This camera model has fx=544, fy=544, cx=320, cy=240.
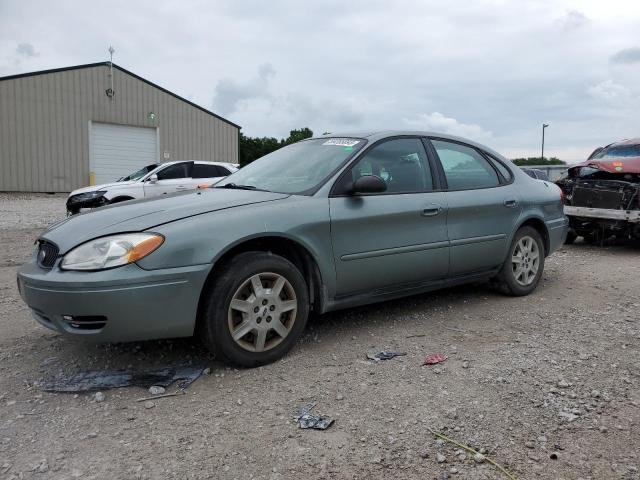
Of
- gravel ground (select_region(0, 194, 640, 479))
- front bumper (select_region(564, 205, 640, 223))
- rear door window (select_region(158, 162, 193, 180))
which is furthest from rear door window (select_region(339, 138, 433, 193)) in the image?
rear door window (select_region(158, 162, 193, 180))

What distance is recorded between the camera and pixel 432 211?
423 centimetres

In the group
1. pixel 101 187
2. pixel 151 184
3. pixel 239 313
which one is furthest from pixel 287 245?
pixel 151 184

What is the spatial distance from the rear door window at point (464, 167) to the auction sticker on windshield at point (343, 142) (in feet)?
2.55

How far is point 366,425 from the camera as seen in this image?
268 centimetres

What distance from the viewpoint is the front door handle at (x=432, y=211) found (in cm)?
418

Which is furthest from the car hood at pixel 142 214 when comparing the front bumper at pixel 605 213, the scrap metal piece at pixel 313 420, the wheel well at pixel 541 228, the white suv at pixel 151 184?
the white suv at pixel 151 184

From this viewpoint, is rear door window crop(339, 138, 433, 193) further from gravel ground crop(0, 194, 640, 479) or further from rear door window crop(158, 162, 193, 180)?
rear door window crop(158, 162, 193, 180)

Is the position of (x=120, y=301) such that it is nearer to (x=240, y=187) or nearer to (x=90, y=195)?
(x=240, y=187)

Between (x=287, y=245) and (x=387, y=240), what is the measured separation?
78 cm

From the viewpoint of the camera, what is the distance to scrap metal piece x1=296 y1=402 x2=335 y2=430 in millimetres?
2682

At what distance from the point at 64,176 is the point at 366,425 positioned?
2378cm

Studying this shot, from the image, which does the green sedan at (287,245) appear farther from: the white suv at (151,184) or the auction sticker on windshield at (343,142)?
the white suv at (151,184)

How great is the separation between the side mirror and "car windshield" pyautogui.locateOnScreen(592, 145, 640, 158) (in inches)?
251

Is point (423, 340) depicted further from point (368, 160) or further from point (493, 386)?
point (368, 160)
